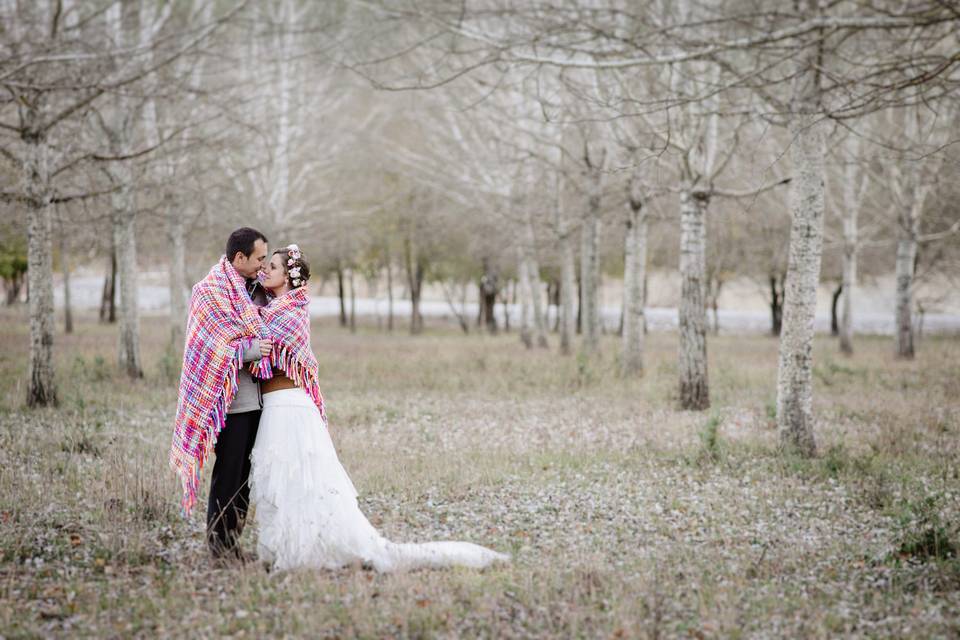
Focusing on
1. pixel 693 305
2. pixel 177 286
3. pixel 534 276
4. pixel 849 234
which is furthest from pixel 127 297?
pixel 849 234

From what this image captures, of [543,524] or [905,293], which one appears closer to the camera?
[543,524]

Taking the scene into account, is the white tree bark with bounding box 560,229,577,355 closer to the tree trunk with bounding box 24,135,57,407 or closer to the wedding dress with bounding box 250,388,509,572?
the tree trunk with bounding box 24,135,57,407

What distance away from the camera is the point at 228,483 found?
5359mm

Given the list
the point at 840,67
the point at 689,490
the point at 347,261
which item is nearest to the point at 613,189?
the point at 840,67

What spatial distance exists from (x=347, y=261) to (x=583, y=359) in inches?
1062

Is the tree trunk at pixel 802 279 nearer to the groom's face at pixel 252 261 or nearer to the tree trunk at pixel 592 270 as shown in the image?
the groom's face at pixel 252 261

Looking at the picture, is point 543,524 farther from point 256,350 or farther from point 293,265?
point 293,265

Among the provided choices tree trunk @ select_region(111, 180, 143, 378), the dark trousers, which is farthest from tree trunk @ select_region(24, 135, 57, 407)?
the dark trousers

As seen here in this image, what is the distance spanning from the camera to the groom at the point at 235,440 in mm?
5309

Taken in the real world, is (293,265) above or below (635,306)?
above

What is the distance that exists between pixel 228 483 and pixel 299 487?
522mm

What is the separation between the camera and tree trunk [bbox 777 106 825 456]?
28.1ft

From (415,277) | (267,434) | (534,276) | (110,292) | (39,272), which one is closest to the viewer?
(267,434)

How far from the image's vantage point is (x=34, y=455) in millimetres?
8180
